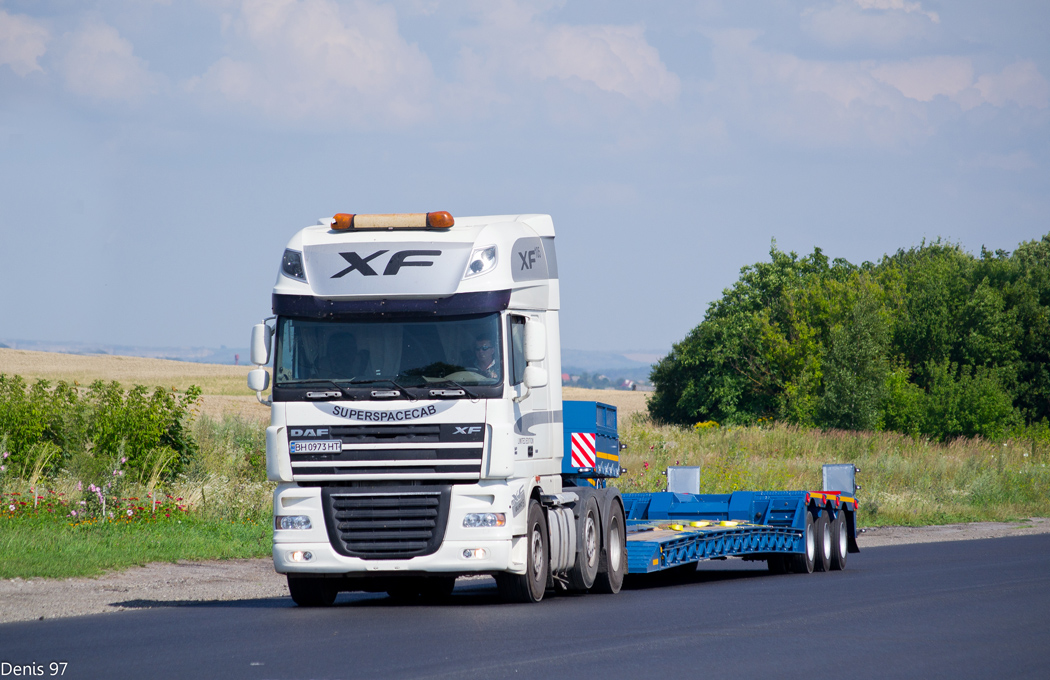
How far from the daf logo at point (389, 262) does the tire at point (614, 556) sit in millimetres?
4464

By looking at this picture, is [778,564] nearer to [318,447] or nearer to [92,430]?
[318,447]

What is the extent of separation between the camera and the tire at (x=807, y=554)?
63.2 feet

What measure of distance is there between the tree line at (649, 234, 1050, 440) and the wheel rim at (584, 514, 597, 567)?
3847 centimetres

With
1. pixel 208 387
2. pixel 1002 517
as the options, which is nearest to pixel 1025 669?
pixel 1002 517

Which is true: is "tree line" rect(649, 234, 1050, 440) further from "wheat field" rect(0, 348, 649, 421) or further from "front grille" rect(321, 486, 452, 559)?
"front grille" rect(321, 486, 452, 559)

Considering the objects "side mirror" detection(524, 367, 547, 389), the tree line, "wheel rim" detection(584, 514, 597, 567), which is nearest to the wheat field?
the tree line

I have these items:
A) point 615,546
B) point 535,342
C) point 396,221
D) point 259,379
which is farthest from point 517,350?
point 615,546

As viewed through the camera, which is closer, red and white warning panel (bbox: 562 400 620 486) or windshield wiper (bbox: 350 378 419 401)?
windshield wiper (bbox: 350 378 419 401)

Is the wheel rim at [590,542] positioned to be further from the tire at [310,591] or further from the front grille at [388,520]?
the tire at [310,591]

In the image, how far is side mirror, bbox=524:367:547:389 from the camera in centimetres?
1279

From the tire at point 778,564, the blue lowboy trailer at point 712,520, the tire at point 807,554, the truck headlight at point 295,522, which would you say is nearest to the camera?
the truck headlight at point 295,522

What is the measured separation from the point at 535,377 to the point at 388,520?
2.13m

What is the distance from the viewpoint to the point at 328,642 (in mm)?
10555

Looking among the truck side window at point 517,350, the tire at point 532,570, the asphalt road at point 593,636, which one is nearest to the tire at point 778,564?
the asphalt road at point 593,636
